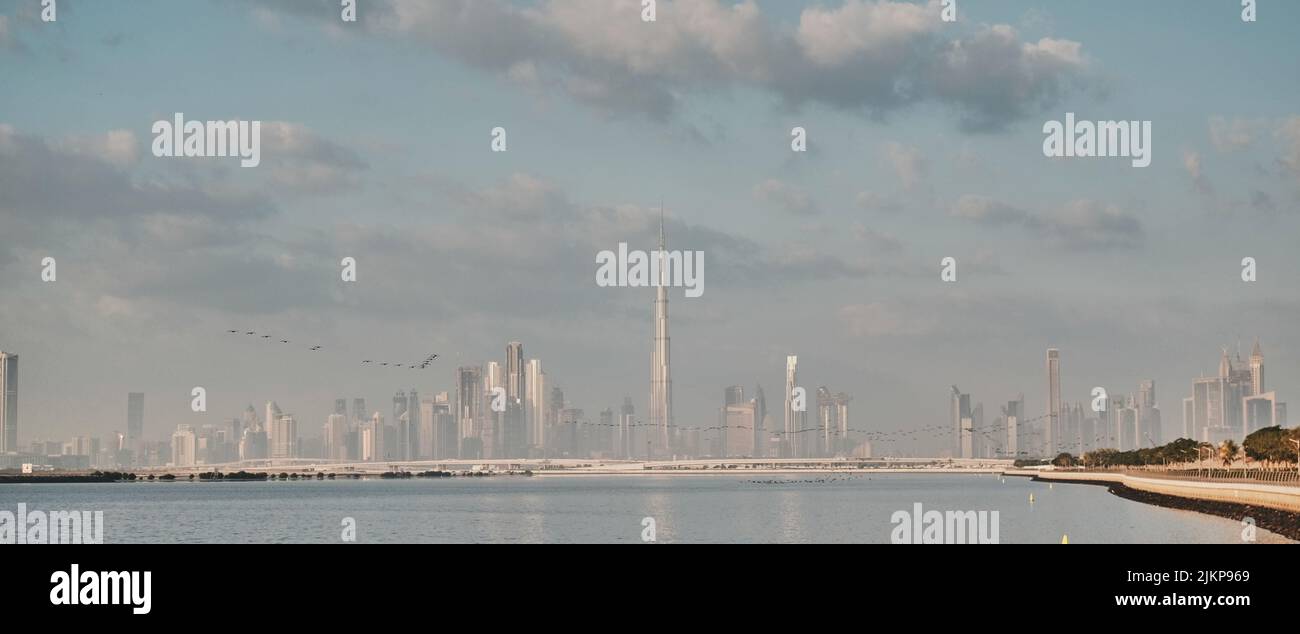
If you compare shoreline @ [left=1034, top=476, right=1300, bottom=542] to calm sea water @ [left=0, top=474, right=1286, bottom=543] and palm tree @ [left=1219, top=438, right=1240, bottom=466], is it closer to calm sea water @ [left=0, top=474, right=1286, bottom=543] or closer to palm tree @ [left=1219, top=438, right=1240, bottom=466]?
calm sea water @ [left=0, top=474, right=1286, bottom=543]

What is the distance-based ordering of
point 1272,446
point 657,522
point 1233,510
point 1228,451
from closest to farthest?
point 1233,510, point 657,522, point 1272,446, point 1228,451

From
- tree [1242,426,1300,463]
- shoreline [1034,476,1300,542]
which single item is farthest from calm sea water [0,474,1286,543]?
tree [1242,426,1300,463]

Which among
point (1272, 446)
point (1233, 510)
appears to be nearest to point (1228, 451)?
point (1272, 446)

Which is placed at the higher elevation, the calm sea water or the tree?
the tree

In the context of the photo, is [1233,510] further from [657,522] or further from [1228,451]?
[1228,451]

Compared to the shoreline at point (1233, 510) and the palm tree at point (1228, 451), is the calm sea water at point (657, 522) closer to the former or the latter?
the shoreline at point (1233, 510)

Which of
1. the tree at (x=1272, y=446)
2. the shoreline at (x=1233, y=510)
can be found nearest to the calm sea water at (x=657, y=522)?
the shoreline at (x=1233, y=510)

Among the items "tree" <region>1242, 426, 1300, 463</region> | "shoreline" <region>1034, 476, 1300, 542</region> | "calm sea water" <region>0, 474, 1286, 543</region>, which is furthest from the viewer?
"tree" <region>1242, 426, 1300, 463</region>

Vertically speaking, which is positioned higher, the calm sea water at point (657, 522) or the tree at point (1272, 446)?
the tree at point (1272, 446)

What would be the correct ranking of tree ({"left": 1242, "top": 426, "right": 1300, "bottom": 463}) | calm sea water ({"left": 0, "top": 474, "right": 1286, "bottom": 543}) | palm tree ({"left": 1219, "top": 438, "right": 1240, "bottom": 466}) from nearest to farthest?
calm sea water ({"left": 0, "top": 474, "right": 1286, "bottom": 543}) < tree ({"left": 1242, "top": 426, "right": 1300, "bottom": 463}) < palm tree ({"left": 1219, "top": 438, "right": 1240, "bottom": 466})
